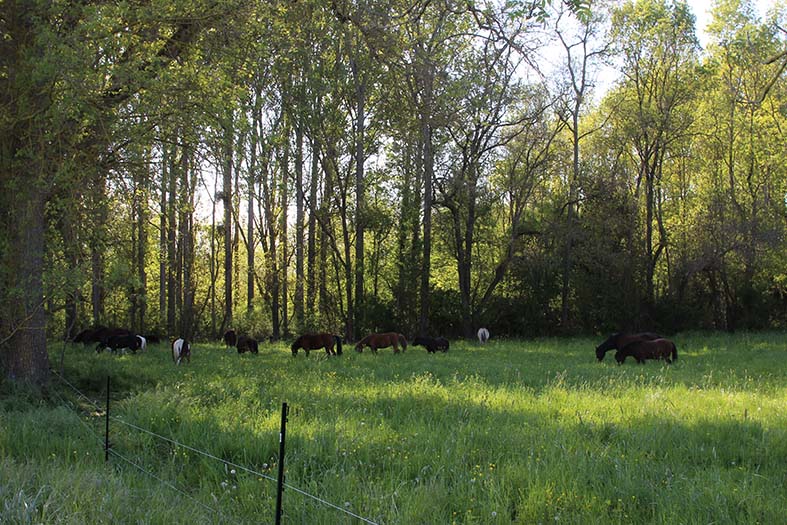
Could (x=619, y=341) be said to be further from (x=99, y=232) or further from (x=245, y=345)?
(x=99, y=232)

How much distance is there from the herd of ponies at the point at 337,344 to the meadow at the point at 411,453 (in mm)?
5826

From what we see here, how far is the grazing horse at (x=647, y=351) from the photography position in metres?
19.0

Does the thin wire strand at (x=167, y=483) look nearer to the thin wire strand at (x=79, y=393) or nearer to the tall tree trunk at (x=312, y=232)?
the thin wire strand at (x=79, y=393)

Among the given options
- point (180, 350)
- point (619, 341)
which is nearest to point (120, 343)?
point (180, 350)

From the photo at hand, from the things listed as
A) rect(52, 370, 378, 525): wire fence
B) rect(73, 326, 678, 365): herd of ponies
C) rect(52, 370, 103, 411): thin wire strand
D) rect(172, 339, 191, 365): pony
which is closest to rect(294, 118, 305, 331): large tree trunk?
rect(73, 326, 678, 365): herd of ponies

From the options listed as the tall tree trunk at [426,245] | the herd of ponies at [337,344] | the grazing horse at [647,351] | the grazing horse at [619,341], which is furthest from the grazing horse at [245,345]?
the grazing horse at [647,351]

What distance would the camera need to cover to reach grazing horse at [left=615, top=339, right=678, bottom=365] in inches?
746

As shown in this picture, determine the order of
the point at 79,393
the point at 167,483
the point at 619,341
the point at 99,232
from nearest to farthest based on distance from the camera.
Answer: the point at 167,483, the point at 79,393, the point at 99,232, the point at 619,341

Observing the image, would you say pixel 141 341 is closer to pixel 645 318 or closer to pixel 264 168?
pixel 264 168

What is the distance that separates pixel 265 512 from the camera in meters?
5.09

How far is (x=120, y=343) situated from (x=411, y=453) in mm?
18229

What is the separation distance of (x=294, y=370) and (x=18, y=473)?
10938 mm

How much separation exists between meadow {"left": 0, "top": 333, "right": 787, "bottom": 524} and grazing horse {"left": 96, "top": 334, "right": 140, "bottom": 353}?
31.2 feet

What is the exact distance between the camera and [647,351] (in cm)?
1902
